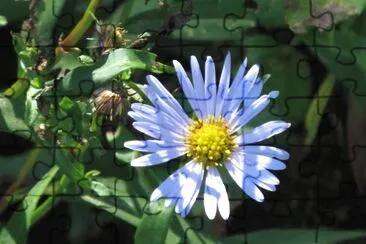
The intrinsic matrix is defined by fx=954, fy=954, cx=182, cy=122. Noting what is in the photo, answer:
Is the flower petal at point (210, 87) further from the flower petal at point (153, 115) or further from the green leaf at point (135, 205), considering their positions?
the green leaf at point (135, 205)

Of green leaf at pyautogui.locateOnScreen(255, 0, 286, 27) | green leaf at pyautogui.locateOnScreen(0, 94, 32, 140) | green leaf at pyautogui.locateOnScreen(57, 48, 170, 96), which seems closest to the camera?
green leaf at pyautogui.locateOnScreen(57, 48, 170, 96)

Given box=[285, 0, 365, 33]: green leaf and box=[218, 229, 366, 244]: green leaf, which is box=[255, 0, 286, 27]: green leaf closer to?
box=[285, 0, 365, 33]: green leaf

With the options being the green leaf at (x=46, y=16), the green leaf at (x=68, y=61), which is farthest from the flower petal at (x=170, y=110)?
the green leaf at (x=46, y=16)

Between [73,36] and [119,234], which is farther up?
[73,36]

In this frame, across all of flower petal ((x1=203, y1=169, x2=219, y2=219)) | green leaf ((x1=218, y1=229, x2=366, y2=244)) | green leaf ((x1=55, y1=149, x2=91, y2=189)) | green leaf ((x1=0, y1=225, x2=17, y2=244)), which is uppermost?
green leaf ((x1=55, y1=149, x2=91, y2=189))

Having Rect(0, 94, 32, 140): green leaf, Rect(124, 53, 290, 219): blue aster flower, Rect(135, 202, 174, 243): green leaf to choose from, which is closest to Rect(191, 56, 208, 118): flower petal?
Rect(124, 53, 290, 219): blue aster flower

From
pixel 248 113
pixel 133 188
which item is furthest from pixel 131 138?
pixel 248 113

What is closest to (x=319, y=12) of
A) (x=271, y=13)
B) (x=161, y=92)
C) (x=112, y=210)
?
(x=271, y=13)

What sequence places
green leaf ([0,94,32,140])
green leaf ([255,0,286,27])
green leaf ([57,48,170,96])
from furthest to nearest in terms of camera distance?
green leaf ([255,0,286,27]), green leaf ([0,94,32,140]), green leaf ([57,48,170,96])

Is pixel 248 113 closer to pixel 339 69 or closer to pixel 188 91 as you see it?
pixel 188 91
